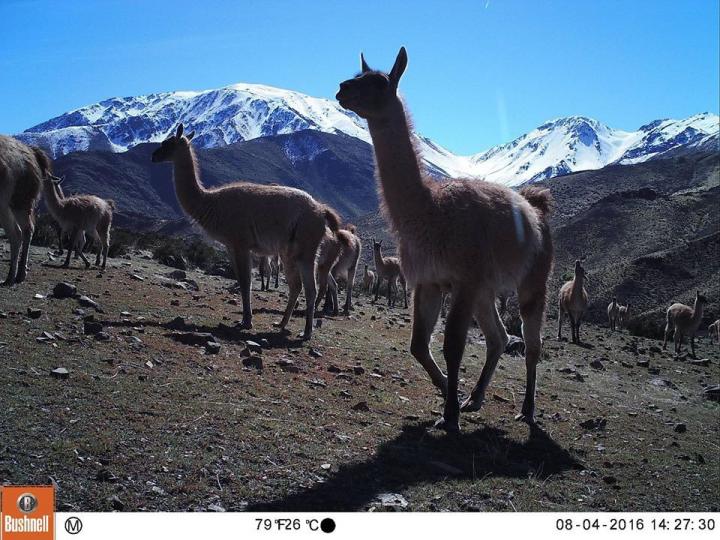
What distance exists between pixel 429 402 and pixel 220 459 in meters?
3.12

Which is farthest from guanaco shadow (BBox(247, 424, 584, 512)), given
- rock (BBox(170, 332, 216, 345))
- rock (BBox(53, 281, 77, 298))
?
rock (BBox(53, 281, 77, 298))

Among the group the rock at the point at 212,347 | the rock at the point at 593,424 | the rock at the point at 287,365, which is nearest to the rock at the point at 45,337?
the rock at the point at 212,347

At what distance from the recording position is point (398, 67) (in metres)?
6.00

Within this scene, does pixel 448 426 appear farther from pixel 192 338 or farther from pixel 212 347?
pixel 192 338

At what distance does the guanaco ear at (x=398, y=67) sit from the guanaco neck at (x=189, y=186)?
4862 millimetres

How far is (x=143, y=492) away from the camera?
3.40m

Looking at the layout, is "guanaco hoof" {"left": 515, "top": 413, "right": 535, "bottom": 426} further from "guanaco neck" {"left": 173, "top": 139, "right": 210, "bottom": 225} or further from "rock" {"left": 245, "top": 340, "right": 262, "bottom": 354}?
"guanaco neck" {"left": 173, "top": 139, "right": 210, "bottom": 225}

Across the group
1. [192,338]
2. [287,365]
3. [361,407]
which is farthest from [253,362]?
[361,407]

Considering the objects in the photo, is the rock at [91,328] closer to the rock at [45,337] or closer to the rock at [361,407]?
the rock at [45,337]

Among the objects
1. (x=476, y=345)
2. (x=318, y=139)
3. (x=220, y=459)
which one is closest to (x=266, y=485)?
(x=220, y=459)

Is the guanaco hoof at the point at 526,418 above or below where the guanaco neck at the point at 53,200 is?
below
